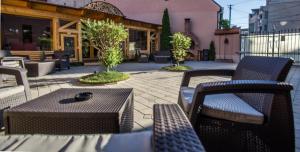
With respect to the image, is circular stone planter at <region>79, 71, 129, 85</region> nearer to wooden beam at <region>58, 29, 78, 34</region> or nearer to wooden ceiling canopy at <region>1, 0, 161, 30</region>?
wooden ceiling canopy at <region>1, 0, 161, 30</region>

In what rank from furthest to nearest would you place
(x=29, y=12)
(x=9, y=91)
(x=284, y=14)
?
(x=284, y=14) → (x=29, y=12) → (x=9, y=91)

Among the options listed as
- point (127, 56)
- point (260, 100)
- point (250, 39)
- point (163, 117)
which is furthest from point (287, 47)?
point (163, 117)

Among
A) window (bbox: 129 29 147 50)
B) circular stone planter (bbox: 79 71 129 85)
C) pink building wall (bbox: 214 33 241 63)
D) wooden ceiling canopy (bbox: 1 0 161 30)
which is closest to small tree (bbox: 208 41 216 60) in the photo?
pink building wall (bbox: 214 33 241 63)

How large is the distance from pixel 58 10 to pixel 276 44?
975cm

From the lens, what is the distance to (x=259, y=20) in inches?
1479

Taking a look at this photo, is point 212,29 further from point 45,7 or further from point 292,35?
point 45,7

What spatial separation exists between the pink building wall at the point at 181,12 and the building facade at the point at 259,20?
16.8 metres

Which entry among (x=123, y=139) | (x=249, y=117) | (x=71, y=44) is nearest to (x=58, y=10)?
(x=71, y=44)

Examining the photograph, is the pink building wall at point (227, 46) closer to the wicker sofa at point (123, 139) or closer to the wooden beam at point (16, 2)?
the wooden beam at point (16, 2)

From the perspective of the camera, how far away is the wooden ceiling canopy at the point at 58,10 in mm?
9180

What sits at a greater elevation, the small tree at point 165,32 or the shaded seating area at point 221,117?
the small tree at point 165,32

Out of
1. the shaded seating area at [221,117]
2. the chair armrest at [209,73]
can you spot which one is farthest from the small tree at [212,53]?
the shaded seating area at [221,117]

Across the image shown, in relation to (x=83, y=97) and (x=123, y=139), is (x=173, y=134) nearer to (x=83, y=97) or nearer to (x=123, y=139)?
(x=123, y=139)

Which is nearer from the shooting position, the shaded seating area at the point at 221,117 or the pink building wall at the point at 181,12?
the shaded seating area at the point at 221,117
